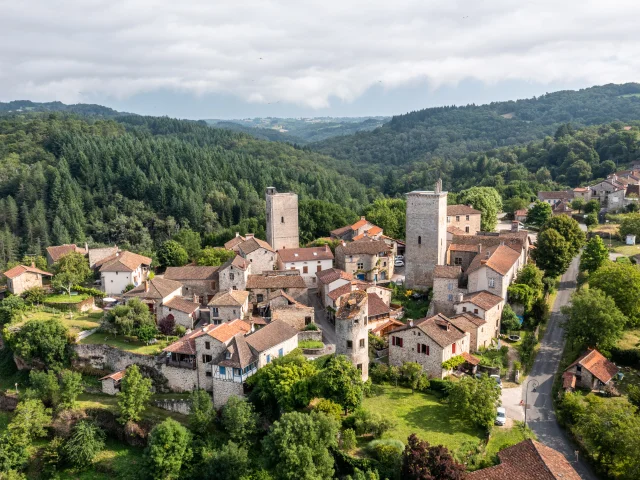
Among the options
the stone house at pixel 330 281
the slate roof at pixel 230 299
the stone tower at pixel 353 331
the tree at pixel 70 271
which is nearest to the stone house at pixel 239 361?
the stone tower at pixel 353 331

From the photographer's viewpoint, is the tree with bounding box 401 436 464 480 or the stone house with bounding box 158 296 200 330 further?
the stone house with bounding box 158 296 200 330

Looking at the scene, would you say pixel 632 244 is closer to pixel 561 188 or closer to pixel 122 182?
pixel 561 188

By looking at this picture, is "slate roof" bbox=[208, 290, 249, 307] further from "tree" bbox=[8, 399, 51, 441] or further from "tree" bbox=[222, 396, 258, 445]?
"tree" bbox=[8, 399, 51, 441]

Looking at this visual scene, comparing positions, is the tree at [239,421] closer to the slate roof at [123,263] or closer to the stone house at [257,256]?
the stone house at [257,256]

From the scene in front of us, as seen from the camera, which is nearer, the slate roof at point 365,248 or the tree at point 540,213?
the slate roof at point 365,248

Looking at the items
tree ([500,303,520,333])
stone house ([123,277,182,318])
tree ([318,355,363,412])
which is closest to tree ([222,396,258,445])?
tree ([318,355,363,412])

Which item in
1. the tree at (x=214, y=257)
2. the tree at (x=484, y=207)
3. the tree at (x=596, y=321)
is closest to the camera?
the tree at (x=596, y=321)
